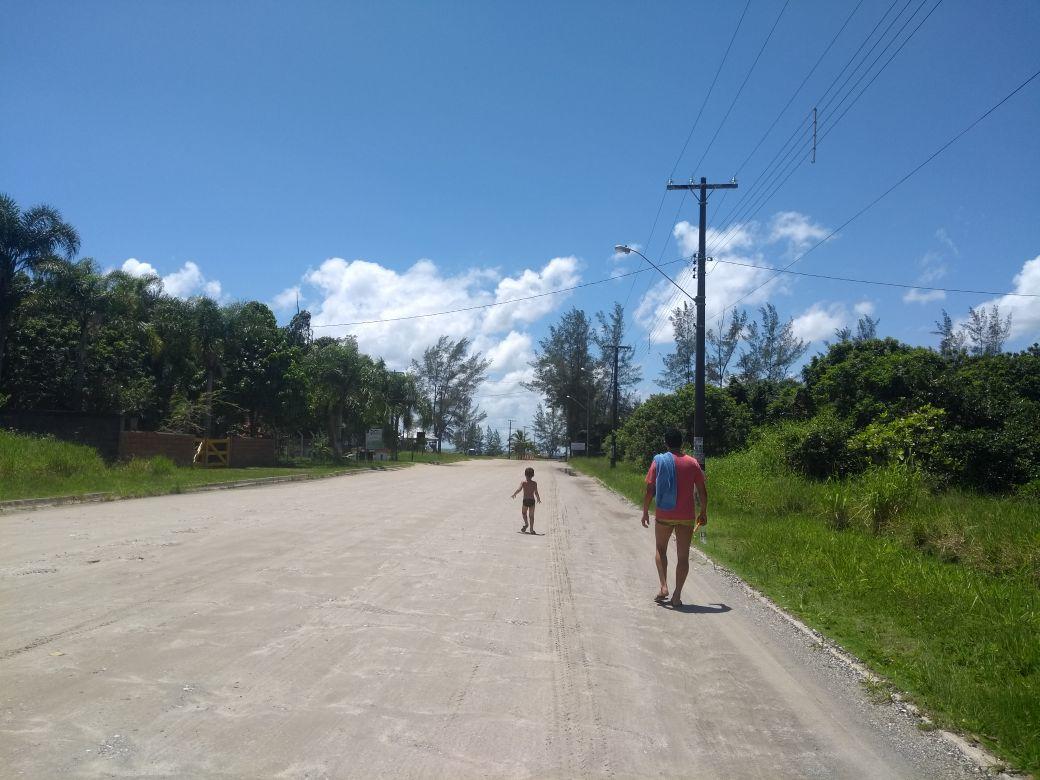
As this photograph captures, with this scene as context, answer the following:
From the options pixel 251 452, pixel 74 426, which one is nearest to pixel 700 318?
pixel 74 426

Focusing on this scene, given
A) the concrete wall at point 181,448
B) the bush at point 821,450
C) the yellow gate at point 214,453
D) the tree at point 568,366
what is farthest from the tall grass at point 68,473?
the tree at point 568,366

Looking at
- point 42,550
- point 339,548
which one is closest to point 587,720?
point 339,548

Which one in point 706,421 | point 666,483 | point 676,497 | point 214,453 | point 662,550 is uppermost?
point 706,421

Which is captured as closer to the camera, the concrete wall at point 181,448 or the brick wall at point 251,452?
the concrete wall at point 181,448

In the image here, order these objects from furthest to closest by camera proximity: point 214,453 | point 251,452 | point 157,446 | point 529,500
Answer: point 251,452, point 214,453, point 157,446, point 529,500

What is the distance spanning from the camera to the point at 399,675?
5.70 meters

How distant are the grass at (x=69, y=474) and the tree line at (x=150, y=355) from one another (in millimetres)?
9490

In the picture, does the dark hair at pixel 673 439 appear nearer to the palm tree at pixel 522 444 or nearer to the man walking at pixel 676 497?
the man walking at pixel 676 497

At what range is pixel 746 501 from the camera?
18609 mm

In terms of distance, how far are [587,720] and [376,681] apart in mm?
1525

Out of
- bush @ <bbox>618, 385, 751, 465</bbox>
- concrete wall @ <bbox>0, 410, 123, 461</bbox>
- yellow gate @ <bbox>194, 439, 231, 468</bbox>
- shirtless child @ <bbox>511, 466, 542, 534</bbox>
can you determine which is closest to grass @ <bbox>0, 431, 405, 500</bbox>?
concrete wall @ <bbox>0, 410, 123, 461</bbox>

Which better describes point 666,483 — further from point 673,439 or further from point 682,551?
point 682,551

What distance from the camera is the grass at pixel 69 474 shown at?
62.6 feet

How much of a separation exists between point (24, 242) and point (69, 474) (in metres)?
14.8
